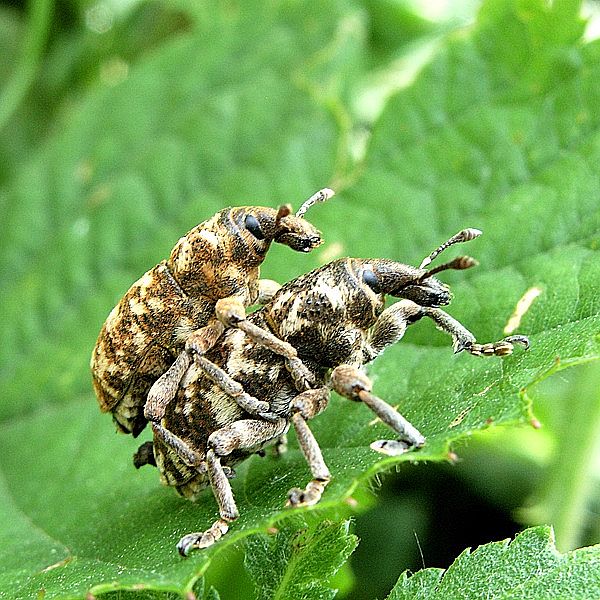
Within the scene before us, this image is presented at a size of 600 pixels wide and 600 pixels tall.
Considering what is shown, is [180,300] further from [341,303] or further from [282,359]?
[341,303]

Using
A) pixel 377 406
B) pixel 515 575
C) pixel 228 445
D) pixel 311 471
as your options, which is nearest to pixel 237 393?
pixel 228 445

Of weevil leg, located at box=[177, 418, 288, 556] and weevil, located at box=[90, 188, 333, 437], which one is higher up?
weevil, located at box=[90, 188, 333, 437]

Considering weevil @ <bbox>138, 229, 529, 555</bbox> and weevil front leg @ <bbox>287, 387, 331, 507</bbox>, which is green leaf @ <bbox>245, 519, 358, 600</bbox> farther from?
weevil @ <bbox>138, 229, 529, 555</bbox>

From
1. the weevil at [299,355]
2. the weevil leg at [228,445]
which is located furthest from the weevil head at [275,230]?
the weevil leg at [228,445]

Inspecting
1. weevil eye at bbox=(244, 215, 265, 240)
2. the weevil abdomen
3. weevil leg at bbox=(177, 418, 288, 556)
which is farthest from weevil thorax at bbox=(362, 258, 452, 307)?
the weevil abdomen

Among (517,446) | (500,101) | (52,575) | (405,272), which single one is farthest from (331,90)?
(52,575)

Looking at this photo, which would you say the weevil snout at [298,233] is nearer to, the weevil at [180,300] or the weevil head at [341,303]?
the weevil at [180,300]

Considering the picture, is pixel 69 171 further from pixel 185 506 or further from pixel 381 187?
pixel 185 506
